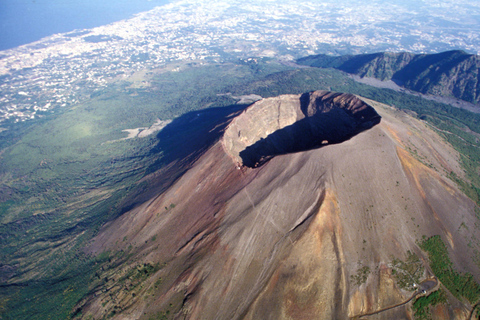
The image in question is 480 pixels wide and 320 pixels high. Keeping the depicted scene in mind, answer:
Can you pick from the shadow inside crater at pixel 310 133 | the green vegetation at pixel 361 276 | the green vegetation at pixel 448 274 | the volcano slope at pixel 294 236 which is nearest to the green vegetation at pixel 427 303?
the volcano slope at pixel 294 236

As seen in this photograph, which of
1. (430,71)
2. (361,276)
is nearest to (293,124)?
(361,276)

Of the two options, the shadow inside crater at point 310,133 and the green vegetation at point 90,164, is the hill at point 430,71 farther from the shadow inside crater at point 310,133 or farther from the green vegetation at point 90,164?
the shadow inside crater at point 310,133

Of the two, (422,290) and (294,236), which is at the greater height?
(294,236)

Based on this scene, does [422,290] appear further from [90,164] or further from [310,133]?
[90,164]

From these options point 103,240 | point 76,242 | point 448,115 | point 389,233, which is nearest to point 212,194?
point 103,240

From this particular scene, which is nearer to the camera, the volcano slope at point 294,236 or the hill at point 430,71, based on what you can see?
the volcano slope at point 294,236

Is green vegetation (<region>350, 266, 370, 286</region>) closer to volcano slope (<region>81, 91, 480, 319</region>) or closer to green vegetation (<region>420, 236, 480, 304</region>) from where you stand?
volcano slope (<region>81, 91, 480, 319</region>)
